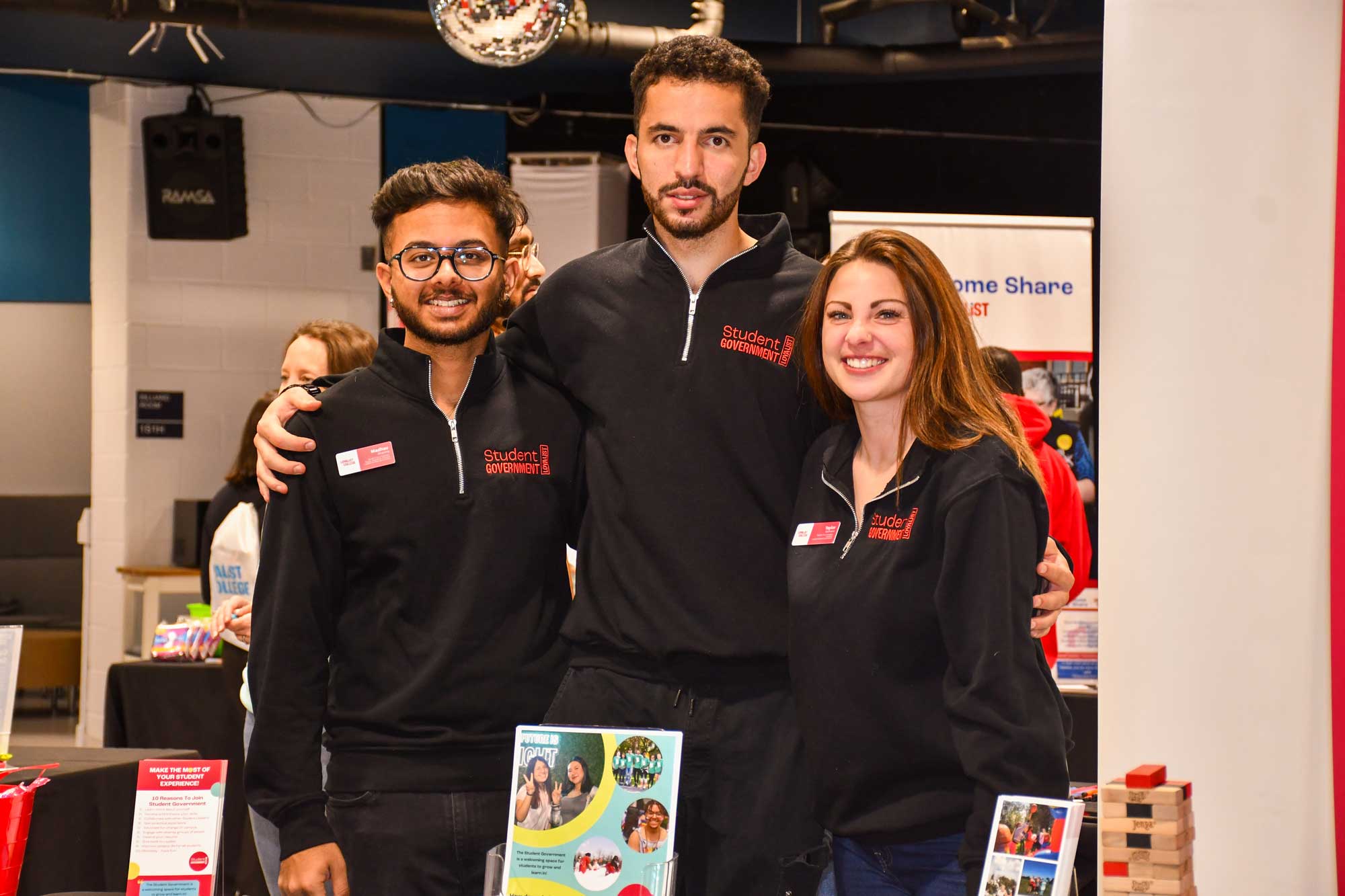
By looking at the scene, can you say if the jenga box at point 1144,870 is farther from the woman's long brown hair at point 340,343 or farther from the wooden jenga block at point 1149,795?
the woman's long brown hair at point 340,343

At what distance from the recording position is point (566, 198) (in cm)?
782

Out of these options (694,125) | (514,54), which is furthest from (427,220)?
(514,54)

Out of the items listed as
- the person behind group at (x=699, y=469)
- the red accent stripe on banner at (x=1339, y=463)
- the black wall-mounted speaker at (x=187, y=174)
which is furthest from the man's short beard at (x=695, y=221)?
the black wall-mounted speaker at (x=187, y=174)

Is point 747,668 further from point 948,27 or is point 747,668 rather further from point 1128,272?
point 948,27

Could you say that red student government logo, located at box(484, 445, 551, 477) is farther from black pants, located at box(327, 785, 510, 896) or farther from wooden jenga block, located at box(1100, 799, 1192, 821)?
wooden jenga block, located at box(1100, 799, 1192, 821)

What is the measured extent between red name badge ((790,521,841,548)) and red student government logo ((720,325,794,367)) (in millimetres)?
276

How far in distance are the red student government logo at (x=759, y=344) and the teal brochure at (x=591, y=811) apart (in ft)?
2.31

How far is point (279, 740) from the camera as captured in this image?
1.97m

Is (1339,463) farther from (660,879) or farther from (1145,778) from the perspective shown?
(660,879)

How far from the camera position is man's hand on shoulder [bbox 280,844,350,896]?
1.90 metres

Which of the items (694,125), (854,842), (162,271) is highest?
(162,271)

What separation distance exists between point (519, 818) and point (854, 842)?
0.52m

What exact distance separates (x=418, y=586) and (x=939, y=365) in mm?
781

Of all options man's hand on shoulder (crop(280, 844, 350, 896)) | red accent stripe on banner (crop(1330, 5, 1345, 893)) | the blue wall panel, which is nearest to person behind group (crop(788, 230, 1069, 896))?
man's hand on shoulder (crop(280, 844, 350, 896))
